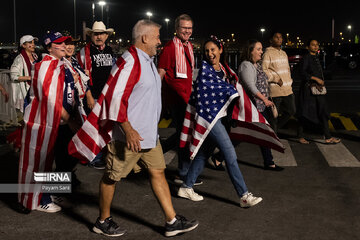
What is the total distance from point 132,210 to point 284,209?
5.02 feet

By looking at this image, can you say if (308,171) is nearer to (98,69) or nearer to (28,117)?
(98,69)

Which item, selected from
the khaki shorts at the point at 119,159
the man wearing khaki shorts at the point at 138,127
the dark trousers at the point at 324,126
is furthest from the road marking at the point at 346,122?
the khaki shorts at the point at 119,159

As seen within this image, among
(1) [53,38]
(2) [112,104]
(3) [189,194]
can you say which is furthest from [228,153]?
(1) [53,38]

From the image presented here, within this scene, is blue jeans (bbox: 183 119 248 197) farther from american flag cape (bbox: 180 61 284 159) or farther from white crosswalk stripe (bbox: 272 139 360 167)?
white crosswalk stripe (bbox: 272 139 360 167)

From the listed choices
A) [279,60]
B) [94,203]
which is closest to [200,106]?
[94,203]

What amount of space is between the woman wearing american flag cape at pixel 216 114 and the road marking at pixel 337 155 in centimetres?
235

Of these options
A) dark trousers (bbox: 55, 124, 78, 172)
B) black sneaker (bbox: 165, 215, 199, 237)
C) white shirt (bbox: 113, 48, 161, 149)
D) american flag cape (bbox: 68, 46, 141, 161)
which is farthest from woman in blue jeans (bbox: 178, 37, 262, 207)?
dark trousers (bbox: 55, 124, 78, 172)

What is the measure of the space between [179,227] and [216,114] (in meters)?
1.30

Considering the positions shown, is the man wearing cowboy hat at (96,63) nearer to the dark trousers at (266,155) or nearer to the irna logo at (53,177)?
the irna logo at (53,177)

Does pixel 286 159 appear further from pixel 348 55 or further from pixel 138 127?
pixel 348 55

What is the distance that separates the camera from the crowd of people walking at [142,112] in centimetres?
468

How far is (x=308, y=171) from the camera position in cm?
744

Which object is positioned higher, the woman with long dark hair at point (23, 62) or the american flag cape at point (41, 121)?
the woman with long dark hair at point (23, 62)

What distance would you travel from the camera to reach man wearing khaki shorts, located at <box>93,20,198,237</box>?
4.56 meters
